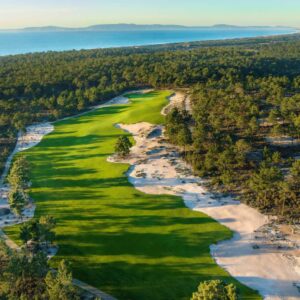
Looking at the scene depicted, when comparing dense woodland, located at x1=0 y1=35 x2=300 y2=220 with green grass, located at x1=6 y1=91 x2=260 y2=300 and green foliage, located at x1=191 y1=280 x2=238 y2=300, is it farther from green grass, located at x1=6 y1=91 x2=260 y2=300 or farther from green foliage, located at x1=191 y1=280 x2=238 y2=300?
green foliage, located at x1=191 y1=280 x2=238 y2=300

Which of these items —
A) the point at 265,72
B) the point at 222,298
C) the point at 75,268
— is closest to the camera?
the point at 222,298

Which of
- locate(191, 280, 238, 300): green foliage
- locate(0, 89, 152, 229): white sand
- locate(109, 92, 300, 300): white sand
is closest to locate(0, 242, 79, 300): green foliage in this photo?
locate(191, 280, 238, 300): green foliage

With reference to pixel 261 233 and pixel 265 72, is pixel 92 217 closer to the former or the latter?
pixel 261 233

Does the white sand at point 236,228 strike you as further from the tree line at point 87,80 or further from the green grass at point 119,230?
the tree line at point 87,80

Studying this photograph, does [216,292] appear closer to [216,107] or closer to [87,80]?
→ [216,107]

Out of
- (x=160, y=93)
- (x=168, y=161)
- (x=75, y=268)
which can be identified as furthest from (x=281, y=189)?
(x=160, y=93)

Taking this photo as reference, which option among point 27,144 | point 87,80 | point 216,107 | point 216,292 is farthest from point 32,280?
point 87,80

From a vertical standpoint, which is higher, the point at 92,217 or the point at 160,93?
the point at 160,93
